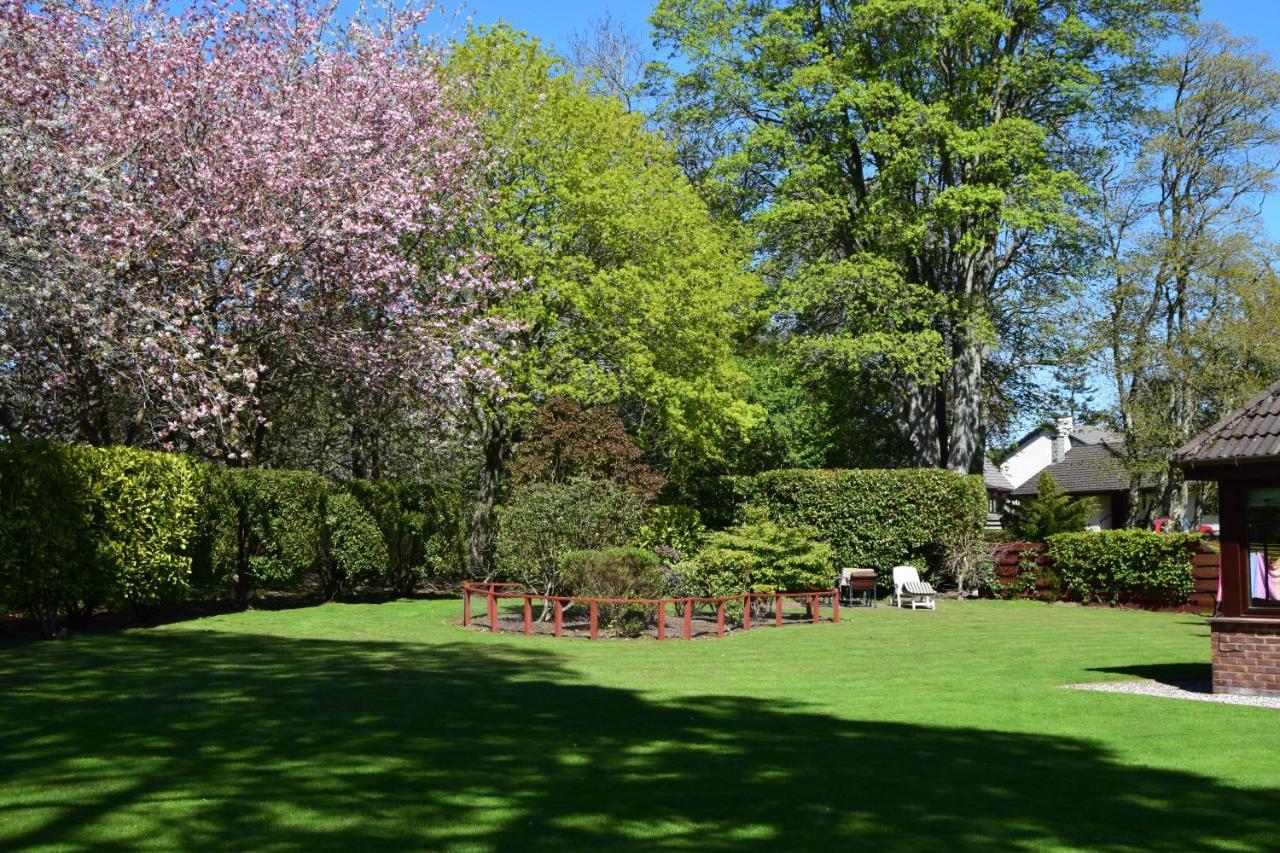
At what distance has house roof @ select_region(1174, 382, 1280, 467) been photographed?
1246 cm

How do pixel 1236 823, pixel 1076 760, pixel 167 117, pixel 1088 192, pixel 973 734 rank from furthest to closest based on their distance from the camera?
pixel 1088 192 → pixel 167 117 → pixel 973 734 → pixel 1076 760 → pixel 1236 823

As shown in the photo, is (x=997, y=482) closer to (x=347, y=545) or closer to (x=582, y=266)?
(x=582, y=266)

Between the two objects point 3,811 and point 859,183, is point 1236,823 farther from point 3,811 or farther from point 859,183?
point 859,183

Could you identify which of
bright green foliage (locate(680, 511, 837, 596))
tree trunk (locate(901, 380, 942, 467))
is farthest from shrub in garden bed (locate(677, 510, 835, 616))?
tree trunk (locate(901, 380, 942, 467))

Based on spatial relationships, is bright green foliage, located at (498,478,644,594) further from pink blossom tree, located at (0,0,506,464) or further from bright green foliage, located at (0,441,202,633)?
bright green foliage, located at (0,441,202,633)

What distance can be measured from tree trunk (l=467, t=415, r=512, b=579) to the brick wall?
66.7ft

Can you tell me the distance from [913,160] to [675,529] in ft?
40.4

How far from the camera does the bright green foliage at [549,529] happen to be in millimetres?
21156

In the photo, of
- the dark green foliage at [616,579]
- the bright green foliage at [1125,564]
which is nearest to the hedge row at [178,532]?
the dark green foliage at [616,579]

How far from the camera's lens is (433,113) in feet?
86.0

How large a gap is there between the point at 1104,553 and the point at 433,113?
1964cm

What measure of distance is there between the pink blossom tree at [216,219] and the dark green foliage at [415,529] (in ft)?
7.63

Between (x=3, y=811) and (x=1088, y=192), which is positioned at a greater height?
(x=1088, y=192)

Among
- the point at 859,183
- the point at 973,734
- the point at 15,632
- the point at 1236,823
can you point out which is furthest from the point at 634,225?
the point at 1236,823
